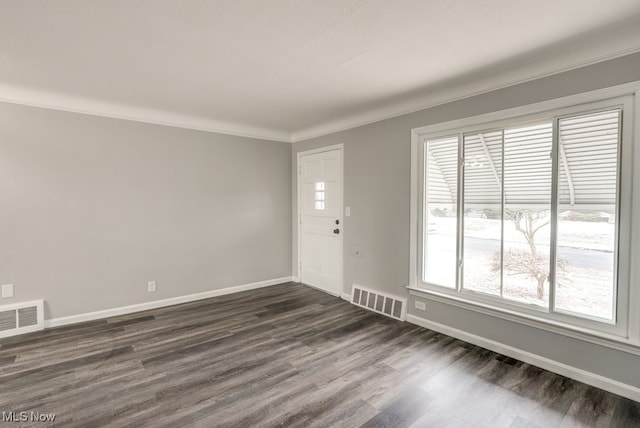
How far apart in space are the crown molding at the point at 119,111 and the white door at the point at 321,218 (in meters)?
0.94

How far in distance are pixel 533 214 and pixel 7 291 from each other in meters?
5.15

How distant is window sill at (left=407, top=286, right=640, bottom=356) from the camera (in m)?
2.17

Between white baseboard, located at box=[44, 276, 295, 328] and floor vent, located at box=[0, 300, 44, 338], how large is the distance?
0.10m

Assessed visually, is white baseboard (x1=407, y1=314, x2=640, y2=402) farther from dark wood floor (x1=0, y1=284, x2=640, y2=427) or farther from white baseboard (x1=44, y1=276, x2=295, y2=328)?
white baseboard (x1=44, y1=276, x2=295, y2=328)

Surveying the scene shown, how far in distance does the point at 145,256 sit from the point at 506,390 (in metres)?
4.04

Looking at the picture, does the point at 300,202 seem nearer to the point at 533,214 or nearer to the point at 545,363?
the point at 533,214

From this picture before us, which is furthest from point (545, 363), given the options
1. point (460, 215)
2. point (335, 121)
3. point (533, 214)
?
point (335, 121)

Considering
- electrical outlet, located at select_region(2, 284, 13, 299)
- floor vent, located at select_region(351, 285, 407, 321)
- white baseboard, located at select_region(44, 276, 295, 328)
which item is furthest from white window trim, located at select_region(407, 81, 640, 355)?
electrical outlet, located at select_region(2, 284, 13, 299)

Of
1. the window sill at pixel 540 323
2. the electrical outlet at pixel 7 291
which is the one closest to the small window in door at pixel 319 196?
the window sill at pixel 540 323

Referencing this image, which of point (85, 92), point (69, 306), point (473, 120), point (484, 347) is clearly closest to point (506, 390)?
point (484, 347)

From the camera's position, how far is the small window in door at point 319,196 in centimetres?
472

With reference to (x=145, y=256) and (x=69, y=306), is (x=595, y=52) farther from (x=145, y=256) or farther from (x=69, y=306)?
(x=69, y=306)

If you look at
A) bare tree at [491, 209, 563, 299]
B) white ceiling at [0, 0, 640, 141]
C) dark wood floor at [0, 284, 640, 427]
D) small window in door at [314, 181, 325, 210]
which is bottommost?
dark wood floor at [0, 284, 640, 427]

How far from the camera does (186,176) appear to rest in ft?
13.7
